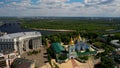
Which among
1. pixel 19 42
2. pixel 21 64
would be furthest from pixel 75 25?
pixel 21 64

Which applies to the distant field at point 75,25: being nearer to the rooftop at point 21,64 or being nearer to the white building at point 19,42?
the white building at point 19,42

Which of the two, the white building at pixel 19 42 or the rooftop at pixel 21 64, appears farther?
the white building at pixel 19 42

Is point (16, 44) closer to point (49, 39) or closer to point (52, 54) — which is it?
point (52, 54)

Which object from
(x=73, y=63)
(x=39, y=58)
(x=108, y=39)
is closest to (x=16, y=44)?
(x=39, y=58)

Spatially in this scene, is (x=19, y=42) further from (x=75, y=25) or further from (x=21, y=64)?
(x=75, y=25)

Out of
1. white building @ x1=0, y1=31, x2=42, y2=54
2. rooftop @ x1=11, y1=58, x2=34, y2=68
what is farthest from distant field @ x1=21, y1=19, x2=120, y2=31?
rooftop @ x1=11, y1=58, x2=34, y2=68

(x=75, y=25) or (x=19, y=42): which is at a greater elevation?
(x=19, y=42)

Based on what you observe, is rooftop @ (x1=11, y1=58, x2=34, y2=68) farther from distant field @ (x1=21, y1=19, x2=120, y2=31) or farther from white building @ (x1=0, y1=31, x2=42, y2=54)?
distant field @ (x1=21, y1=19, x2=120, y2=31)

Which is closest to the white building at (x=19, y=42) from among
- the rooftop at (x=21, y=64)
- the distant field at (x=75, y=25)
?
the rooftop at (x=21, y=64)

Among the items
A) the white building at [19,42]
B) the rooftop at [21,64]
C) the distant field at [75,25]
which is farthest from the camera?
the distant field at [75,25]
